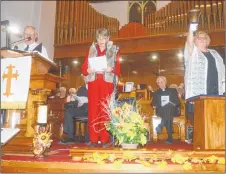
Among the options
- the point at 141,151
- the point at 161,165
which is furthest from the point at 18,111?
the point at 161,165

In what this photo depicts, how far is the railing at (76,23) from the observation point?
25.6ft

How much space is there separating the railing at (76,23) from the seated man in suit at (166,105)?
3.42m

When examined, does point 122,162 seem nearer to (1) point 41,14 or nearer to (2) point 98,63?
(2) point 98,63

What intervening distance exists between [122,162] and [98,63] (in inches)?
48.5

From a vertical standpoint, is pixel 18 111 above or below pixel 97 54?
below

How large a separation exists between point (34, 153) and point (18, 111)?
0.64 metres

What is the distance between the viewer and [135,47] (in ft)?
24.8

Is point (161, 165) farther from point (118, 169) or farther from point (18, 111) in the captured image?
point (18, 111)

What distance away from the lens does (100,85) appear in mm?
3377

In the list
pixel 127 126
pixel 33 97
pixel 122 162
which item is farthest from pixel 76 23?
pixel 122 162

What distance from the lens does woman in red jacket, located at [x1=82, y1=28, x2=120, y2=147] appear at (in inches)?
131

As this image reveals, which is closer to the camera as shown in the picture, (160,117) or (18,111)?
(18,111)

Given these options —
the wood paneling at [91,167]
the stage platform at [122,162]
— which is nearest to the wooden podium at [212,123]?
the stage platform at [122,162]

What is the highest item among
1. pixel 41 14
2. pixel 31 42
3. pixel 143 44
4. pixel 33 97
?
pixel 41 14
